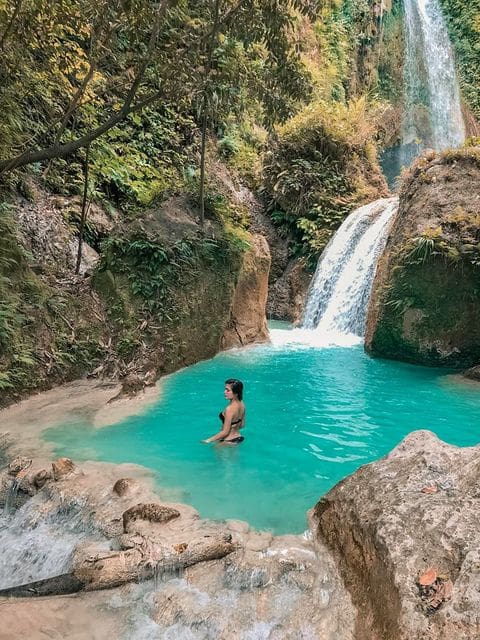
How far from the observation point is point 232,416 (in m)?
5.76

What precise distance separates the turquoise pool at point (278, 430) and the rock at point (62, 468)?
52 cm

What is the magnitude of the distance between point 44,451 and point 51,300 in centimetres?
339

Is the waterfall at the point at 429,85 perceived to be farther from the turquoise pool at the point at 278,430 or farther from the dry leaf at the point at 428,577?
the dry leaf at the point at 428,577

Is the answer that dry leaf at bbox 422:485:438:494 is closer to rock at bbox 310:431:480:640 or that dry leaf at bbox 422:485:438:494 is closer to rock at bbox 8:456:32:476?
rock at bbox 310:431:480:640

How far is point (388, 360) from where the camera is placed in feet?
34.6

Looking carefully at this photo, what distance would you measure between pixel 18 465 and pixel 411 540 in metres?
3.90

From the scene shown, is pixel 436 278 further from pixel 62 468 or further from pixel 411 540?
pixel 62 468

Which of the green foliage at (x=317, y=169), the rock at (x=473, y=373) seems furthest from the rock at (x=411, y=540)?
the green foliage at (x=317, y=169)

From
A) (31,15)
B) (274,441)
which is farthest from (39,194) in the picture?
(274,441)

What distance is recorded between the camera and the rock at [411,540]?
8.89ft

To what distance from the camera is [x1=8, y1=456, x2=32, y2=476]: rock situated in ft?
16.4

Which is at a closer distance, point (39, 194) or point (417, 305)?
point (417, 305)

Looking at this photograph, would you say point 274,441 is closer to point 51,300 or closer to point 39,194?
point 51,300

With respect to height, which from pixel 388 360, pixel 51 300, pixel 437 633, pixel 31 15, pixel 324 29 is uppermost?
pixel 324 29
